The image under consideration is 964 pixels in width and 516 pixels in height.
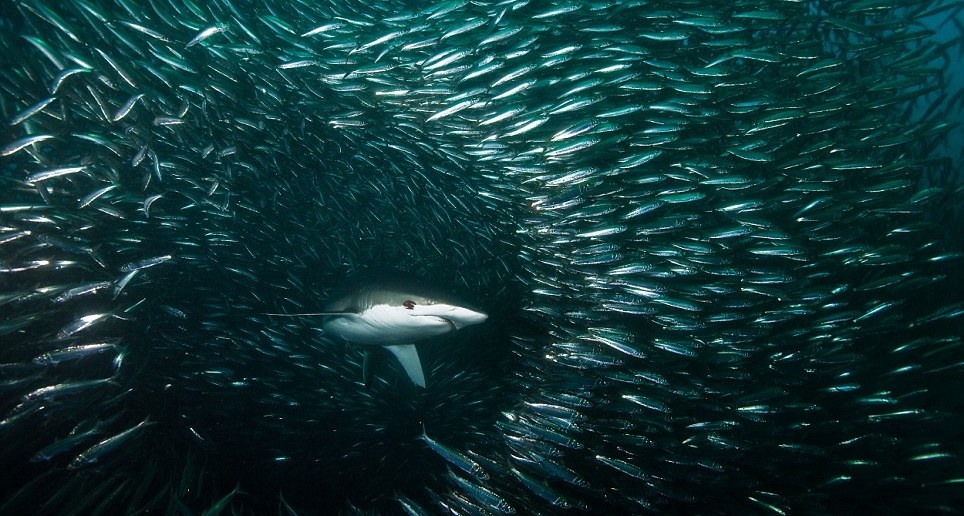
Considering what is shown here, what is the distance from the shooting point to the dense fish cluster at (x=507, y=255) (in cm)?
500

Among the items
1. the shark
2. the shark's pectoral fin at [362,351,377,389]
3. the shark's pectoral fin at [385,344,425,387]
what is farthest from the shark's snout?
the shark's pectoral fin at [362,351,377,389]

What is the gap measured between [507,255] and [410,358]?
2.72 metres

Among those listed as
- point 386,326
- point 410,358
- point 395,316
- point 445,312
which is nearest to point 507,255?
point 410,358

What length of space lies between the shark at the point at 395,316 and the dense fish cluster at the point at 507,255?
1.37 metres

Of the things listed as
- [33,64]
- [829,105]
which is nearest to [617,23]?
[829,105]

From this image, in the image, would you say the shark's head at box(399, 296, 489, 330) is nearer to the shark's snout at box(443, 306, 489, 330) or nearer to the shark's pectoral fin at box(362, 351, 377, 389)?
the shark's snout at box(443, 306, 489, 330)

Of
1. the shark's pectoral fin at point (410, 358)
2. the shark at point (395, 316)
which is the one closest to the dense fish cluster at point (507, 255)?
the shark's pectoral fin at point (410, 358)

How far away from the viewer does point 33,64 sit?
505 centimetres

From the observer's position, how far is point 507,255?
7.21m

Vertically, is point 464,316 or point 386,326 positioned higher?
point 464,316

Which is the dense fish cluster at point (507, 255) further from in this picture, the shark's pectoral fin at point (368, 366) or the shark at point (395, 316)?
the shark at point (395, 316)

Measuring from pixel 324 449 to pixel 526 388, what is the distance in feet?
11.0

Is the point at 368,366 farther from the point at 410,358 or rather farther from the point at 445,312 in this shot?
the point at 445,312

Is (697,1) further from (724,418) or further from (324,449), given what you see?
(324,449)
